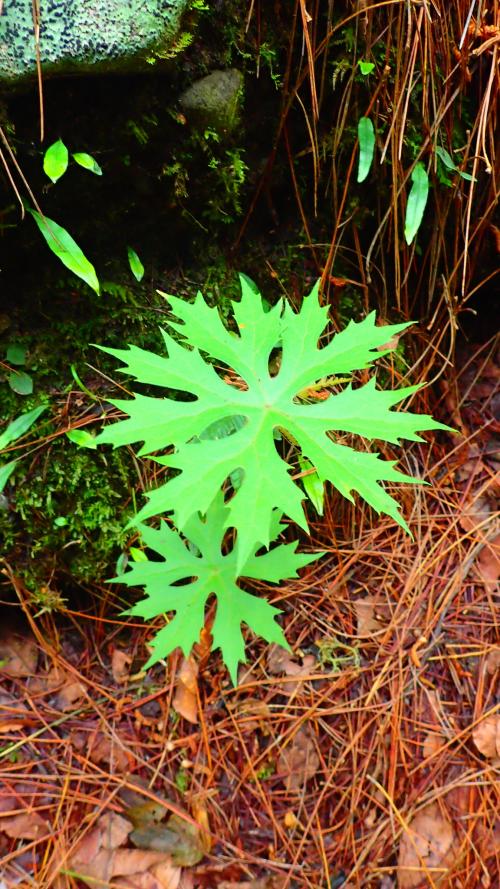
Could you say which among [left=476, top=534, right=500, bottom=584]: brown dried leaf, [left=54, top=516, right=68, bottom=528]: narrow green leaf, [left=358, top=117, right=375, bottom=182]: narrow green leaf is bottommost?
[left=476, top=534, right=500, bottom=584]: brown dried leaf

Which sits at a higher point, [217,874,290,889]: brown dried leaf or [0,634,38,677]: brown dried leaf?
[0,634,38,677]: brown dried leaf

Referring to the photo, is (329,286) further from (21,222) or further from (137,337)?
(21,222)

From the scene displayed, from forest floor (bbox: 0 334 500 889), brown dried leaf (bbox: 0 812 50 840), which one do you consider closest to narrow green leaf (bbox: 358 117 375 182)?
forest floor (bbox: 0 334 500 889)

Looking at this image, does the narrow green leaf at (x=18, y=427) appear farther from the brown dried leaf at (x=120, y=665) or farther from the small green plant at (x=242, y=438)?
the brown dried leaf at (x=120, y=665)

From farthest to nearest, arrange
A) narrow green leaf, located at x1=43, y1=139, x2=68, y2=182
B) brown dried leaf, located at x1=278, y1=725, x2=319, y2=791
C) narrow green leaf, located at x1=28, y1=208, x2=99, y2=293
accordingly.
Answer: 1. brown dried leaf, located at x1=278, y1=725, x2=319, y2=791
2. narrow green leaf, located at x1=28, y1=208, x2=99, y2=293
3. narrow green leaf, located at x1=43, y1=139, x2=68, y2=182

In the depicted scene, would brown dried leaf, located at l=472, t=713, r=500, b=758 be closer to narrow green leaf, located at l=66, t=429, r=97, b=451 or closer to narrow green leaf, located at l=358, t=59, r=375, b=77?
narrow green leaf, located at l=66, t=429, r=97, b=451

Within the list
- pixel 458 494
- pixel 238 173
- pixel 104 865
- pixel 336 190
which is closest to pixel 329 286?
pixel 336 190
